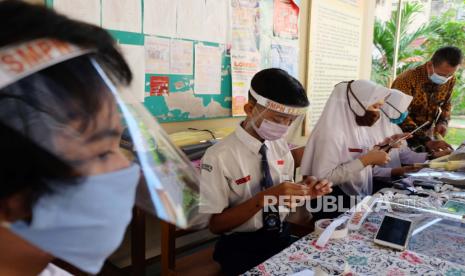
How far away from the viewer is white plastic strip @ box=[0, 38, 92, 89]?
0.37 metres

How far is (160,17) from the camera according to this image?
6.22 feet

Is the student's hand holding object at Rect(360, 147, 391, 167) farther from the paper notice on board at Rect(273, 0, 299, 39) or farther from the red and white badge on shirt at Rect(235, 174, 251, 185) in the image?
the paper notice on board at Rect(273, 0, 299, 39)

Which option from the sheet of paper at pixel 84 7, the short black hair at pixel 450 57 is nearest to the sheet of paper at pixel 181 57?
the sheet of paper at pixel 84 7

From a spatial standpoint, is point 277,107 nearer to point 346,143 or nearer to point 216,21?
point 346,143

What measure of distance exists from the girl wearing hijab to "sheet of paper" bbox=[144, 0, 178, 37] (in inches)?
38.4

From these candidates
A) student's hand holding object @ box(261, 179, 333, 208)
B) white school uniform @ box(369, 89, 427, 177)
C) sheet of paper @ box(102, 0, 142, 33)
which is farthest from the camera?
white school uniform @ box(369, 89, 427, 177)

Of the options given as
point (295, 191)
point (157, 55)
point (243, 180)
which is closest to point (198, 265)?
point (243, 180)

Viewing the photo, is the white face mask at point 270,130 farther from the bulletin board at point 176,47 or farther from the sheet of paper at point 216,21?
the sheet of paper at point 216,21

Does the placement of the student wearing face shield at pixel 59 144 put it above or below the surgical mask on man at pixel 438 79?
below

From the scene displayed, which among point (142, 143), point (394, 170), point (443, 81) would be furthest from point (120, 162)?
point (443, 81)

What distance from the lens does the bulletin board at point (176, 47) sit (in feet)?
5.70

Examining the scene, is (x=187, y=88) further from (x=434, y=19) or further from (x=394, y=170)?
(x=434, y=19)

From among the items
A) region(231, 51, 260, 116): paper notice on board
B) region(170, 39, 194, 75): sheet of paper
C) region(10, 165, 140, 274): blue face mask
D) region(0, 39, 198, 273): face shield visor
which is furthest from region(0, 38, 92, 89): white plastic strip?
region(231, 51, 260, 116): paper notice on board

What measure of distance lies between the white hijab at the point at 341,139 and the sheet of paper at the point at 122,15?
1.10 meters
